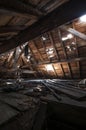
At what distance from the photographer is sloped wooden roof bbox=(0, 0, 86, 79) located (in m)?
1.71

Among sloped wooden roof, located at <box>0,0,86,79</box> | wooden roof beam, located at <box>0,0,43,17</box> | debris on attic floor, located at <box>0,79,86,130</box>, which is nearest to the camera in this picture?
wooden roof beam, located at <box>0,0,43,17</box>

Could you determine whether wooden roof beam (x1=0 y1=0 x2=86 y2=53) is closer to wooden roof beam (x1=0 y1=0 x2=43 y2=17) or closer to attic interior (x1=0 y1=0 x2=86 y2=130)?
attic interior (x1=0 y1=0 x2=86 y2=130)

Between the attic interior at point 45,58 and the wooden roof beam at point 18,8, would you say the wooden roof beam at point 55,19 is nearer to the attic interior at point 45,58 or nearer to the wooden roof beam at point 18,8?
the attic interior at point 45,58

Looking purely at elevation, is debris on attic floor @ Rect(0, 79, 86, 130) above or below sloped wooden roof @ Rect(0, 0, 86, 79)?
below

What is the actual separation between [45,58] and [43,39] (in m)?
1.27

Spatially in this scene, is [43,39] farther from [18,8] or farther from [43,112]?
[18,8]

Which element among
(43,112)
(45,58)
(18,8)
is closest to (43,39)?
(45,58)

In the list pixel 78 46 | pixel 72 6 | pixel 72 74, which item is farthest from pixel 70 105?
pixel 72 74

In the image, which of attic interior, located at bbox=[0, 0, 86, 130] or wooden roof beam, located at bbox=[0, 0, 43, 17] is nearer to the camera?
wooden roof beam, located at bbox=[0, 0, 43, 17]

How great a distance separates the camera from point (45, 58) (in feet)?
24.2

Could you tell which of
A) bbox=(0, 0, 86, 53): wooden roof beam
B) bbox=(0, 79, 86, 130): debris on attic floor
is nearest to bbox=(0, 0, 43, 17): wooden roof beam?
bbox=(0, 0, 86, 53): wooden roof beam

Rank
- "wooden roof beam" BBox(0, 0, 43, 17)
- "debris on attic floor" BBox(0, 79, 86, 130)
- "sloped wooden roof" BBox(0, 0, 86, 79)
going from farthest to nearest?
"debris on attic floor" BBox(0, 79, 86, 130)
"sloped wooden roof" BBox(0, 0, 86, 79)
"wooden roof beam" BBox(0, 0, 43, 17)

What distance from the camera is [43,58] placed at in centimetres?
747

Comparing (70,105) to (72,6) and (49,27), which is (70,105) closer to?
(49,27)
